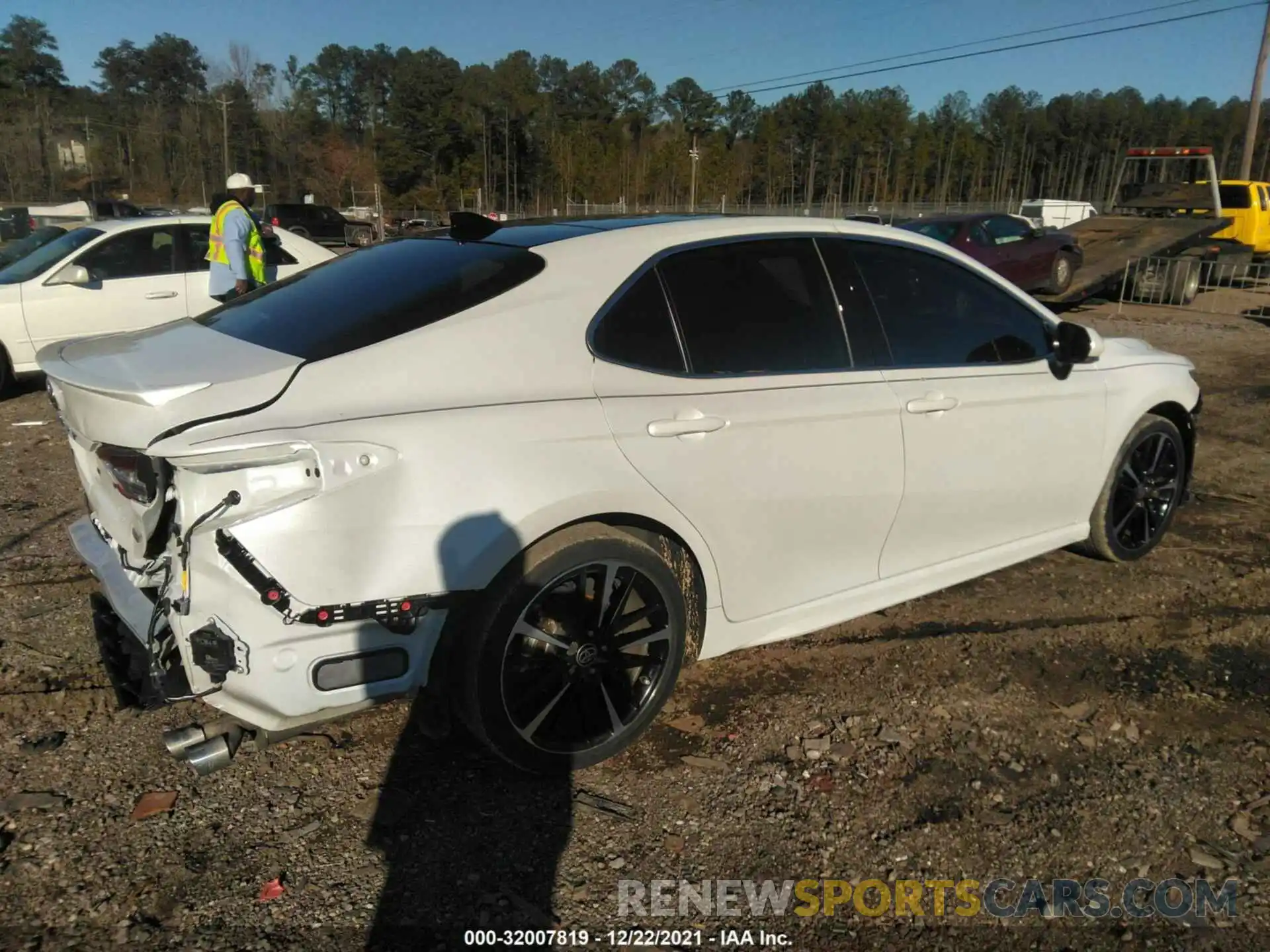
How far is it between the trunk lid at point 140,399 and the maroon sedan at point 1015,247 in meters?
13.4

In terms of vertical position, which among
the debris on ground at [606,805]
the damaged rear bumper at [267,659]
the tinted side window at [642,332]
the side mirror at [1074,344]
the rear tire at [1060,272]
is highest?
the tinted side window at [642,332]

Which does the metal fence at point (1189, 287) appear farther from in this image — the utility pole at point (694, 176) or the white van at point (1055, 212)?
the utility pole at point (694, 176)

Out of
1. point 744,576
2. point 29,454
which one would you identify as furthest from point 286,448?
point 29,454

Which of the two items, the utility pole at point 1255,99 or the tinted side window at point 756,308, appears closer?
the tinted side window at point 756,308

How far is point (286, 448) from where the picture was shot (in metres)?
2.29

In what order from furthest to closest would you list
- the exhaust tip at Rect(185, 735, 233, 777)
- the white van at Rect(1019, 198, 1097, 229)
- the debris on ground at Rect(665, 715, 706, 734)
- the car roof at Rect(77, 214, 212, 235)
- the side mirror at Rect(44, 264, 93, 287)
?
the white van at Rect(1019, 198, 1097, 229), the car roof at Rect(77, 214, 212, 235), the side mirror at Rect(44, 264, 93, 287), the debris on ground at Rect(665, 715, 706, 734), the exhaust tip at Rect(185, 735, 233, 777)

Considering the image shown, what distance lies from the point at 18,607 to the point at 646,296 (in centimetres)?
313

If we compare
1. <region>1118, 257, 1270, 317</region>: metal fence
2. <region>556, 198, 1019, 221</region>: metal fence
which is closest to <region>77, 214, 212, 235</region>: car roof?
<region>1118, 257, 1270, 317</region>: metal fence

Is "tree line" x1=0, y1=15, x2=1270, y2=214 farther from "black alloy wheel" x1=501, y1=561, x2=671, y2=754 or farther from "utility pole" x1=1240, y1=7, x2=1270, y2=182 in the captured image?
"black alloy wheel" x1=501, y1=561, x2=671, y2=754

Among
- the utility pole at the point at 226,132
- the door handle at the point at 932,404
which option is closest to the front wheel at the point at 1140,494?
the door handle at the point at 932,404

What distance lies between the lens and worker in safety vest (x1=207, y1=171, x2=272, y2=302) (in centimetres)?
742

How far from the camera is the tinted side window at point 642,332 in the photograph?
285 cm

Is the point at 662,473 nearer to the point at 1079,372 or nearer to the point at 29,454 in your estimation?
the point at 1079,372

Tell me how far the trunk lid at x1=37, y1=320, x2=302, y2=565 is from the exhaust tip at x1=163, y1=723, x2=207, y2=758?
502 mm
